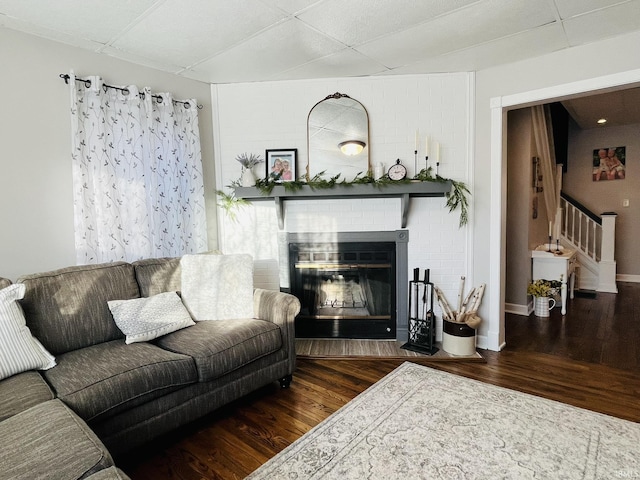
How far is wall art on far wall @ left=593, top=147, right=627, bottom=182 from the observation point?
5.91m

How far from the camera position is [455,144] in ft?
10.5

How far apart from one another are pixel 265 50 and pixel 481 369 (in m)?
2.83

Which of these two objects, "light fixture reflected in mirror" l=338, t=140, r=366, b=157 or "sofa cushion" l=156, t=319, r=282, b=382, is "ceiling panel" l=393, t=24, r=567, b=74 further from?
"sofa cushion" l=156, t=319, r=282, b=382

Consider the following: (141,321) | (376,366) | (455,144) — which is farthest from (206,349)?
(455,144)

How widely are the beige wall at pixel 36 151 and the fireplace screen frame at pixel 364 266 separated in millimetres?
1752

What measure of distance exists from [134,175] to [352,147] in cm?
177

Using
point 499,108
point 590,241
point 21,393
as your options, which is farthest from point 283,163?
point 590,241

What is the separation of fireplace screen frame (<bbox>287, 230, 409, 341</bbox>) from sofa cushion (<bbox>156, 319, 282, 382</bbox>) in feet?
3.35

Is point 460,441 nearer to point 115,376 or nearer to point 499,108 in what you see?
point 115,376

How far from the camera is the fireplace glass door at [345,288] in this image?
134 inches

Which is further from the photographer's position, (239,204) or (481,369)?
(239,204)

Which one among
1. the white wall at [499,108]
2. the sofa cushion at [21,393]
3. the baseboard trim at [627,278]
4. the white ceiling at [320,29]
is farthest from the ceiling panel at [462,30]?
the baseboard trim at [627,278]

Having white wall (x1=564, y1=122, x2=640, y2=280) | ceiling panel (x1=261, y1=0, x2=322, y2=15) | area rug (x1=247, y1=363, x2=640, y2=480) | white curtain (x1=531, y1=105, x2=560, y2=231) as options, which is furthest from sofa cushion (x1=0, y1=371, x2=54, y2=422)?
white wall (x1=564, y1=122, x2=640, y2=280)

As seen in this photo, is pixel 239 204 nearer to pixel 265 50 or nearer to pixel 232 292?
pixel 232 292
